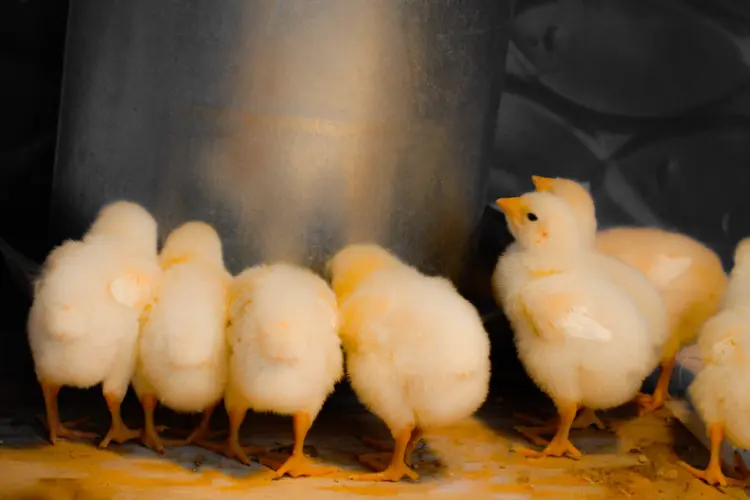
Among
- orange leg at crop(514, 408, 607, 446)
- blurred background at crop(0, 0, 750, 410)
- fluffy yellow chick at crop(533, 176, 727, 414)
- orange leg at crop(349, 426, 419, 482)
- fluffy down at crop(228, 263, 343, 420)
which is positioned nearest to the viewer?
fluffy down at crop(228, 263, 343, 420)

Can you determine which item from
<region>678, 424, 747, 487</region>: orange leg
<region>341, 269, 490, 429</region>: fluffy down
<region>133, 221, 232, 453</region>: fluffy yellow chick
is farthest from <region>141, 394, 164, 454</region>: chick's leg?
<region>678, 424, 747, 487</region>: orange leg

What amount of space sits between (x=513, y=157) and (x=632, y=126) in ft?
0.94

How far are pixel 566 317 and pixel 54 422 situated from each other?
2.65 feet

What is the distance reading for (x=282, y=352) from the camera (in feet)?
4.19

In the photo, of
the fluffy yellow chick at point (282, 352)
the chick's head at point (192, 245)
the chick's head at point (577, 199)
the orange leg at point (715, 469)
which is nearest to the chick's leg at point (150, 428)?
the fluffy yellow chick at point (282, 352)

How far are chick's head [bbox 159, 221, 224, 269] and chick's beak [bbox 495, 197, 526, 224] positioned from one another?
49cm

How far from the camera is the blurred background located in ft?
→ 4.92

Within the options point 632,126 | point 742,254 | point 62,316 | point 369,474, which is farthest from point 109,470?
point 632,126

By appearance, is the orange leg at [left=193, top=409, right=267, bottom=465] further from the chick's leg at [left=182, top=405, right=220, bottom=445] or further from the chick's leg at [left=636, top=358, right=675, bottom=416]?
the chick's leg at [left=636, top=358, right=675, bottom=416]

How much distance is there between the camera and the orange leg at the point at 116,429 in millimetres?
1411

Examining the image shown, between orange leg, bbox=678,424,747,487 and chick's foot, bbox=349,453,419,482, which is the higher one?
orange leg, bbox=678,424,747,487

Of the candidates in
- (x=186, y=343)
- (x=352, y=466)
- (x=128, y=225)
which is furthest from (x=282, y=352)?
(x=128, y=225)

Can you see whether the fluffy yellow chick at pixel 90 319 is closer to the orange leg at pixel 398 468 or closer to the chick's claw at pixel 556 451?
the orange leg at pixel 398 468

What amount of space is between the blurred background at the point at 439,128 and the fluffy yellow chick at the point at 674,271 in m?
0.17
